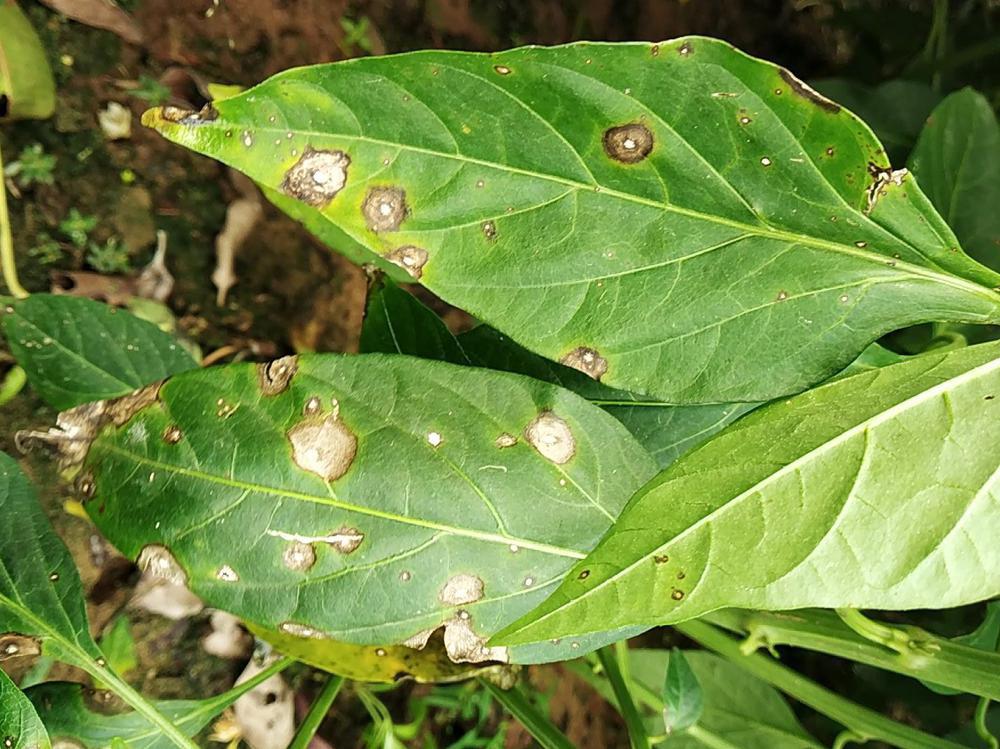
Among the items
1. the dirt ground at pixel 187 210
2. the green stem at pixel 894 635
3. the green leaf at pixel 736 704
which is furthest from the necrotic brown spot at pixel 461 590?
the green leaf at pixel 736 704

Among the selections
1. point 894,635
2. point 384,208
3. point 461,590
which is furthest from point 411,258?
point 894,635

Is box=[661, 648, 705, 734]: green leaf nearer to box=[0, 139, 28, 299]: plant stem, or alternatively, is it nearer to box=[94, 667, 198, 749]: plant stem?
box=[94, 667, 198, 749]: plant stem

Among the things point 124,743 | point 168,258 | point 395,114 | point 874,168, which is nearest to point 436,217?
point 395,114

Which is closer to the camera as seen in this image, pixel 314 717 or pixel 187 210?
pixel 314 717

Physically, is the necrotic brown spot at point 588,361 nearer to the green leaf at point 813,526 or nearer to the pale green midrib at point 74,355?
the green leaf at point 813,526

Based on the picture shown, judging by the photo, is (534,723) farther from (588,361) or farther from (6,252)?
(6,252)
